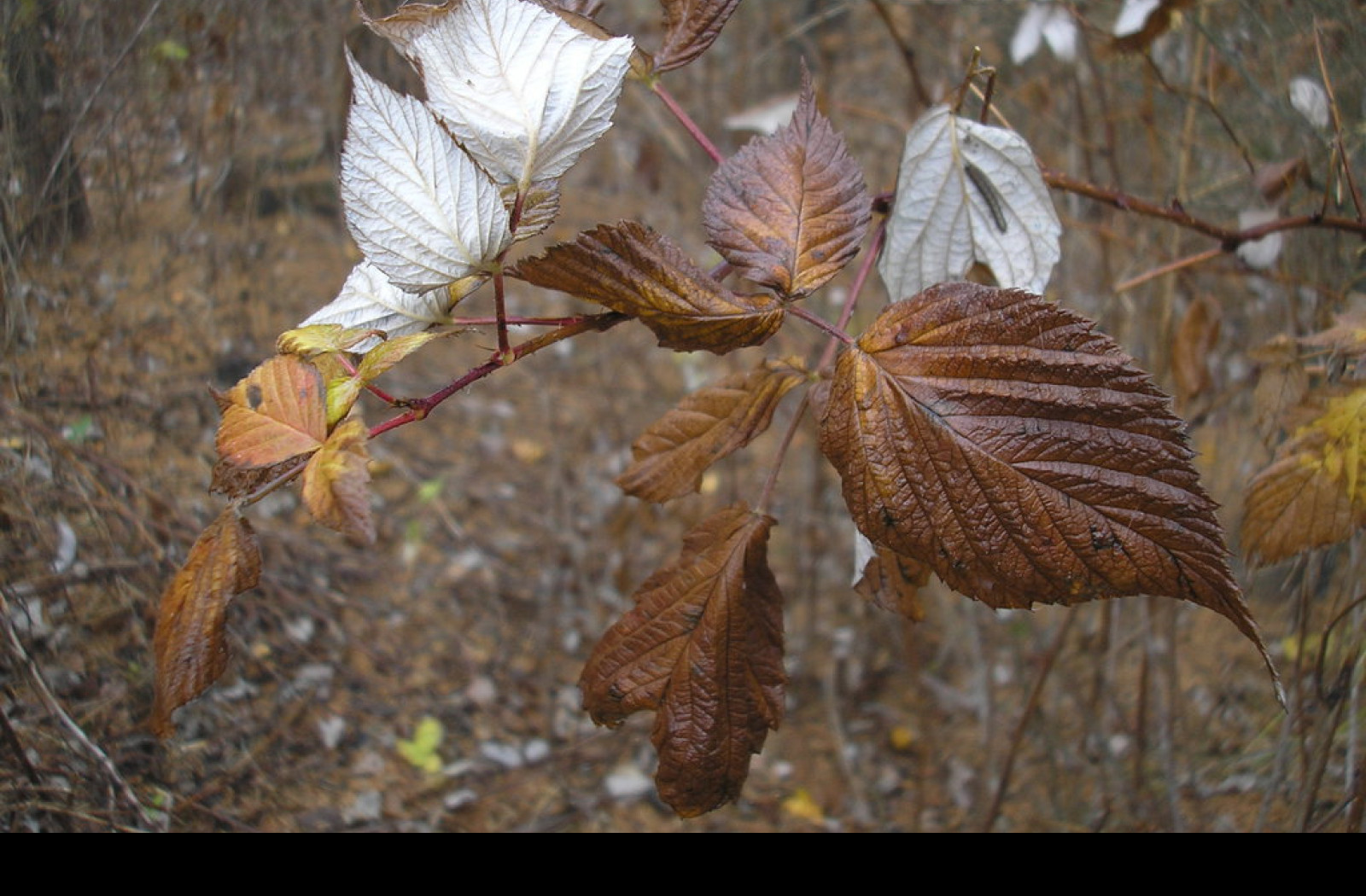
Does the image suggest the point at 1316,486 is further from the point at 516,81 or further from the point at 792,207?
the point at 516,81

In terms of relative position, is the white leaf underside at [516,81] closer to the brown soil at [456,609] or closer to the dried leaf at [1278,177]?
the brown soil at [456,609]

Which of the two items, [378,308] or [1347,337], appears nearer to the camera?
[378,308]

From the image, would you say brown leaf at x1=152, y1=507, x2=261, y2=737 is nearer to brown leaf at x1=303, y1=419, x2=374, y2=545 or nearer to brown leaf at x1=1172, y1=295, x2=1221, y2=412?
brown leaf at x1=303, y1=419, x2=374, y2=545

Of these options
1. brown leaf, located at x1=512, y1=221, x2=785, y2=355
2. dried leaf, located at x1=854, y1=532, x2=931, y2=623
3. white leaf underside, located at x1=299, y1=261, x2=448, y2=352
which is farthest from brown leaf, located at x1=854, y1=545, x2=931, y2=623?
white leaf underside, located at x1=299, y1=261, x2=448, y2=352

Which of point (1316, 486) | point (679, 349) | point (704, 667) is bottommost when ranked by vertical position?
point (704, 667)

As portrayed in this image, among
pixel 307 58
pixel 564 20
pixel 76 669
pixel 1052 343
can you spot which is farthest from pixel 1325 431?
pixel 307 58

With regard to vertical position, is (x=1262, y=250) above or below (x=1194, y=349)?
Answer: above

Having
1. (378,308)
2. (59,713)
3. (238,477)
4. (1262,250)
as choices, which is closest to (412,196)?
(378,308)
